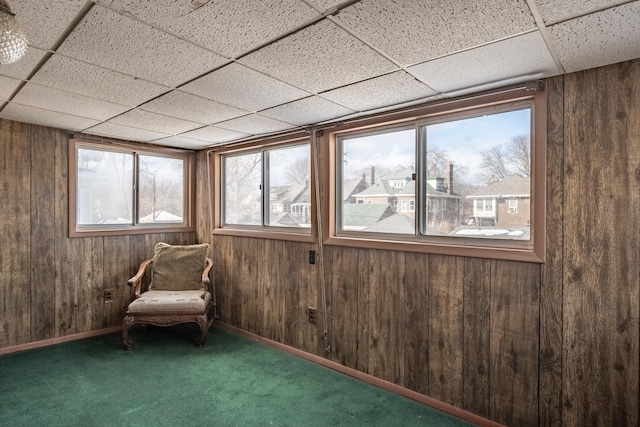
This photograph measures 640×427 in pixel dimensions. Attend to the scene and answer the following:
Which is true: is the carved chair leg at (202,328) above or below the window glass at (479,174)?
below

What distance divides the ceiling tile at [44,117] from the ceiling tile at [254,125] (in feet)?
4.01

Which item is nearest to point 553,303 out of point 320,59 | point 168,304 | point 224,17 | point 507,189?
point 507,189

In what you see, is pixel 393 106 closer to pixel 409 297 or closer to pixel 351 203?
pixel 351 203

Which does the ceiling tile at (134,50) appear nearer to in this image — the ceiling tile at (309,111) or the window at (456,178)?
the ceiling tile at (309,111)

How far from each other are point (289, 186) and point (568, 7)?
9.12 feet

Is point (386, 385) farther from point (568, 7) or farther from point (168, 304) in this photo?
point (568, 7)

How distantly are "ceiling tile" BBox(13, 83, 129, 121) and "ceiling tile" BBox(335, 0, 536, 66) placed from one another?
6.88ft

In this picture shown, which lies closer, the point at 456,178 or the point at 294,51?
the point at 294,51

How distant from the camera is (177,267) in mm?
4078

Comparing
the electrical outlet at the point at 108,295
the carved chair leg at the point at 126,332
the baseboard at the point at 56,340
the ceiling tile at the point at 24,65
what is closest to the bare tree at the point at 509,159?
the ceiling tile at the point at 24,65

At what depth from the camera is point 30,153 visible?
11.3 feet

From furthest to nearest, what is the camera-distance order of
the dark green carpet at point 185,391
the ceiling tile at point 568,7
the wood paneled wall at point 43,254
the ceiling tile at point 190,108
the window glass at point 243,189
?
the window glass at point 243,189
the wood paneled wall at point 43,254
the ceiling tile at point 190,108
the dark green carpet at point 185,391
the ceiling tile at point 568,7

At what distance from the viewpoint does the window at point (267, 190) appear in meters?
3.65

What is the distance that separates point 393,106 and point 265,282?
2229 millimetres
